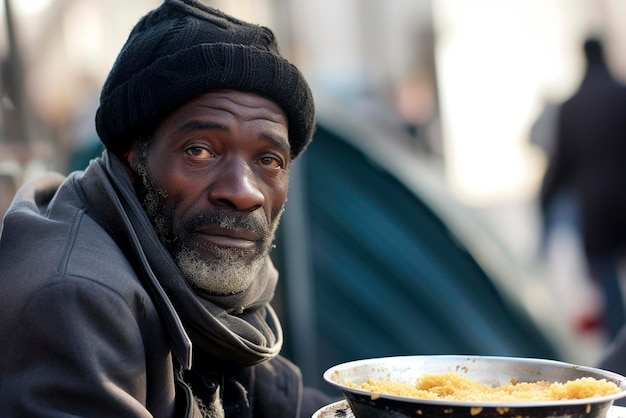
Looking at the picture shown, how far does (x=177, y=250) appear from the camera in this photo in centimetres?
239

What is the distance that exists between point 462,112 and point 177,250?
12.1m

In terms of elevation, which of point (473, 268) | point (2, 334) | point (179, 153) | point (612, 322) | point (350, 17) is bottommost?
point (2, 334)

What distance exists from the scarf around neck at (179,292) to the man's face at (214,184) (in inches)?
2.5

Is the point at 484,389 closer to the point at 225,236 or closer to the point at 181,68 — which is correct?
the point at 225,236

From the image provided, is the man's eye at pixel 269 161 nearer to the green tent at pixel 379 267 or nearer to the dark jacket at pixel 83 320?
the dark jacket at pixel 83 320

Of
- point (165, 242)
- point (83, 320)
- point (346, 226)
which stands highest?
point (346, 226)

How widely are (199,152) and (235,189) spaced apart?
0.14 metres

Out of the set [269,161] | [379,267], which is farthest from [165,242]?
[379,267]

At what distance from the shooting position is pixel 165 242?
2.42 m

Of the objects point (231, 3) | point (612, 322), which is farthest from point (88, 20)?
point (612, 322)

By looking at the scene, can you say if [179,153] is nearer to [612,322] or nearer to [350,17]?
[612,322]

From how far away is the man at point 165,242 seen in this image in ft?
6.51

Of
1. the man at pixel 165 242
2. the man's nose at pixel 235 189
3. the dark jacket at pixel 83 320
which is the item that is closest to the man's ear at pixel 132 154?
the man at pixel 165 242

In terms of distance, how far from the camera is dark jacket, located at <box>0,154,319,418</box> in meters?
1.93
